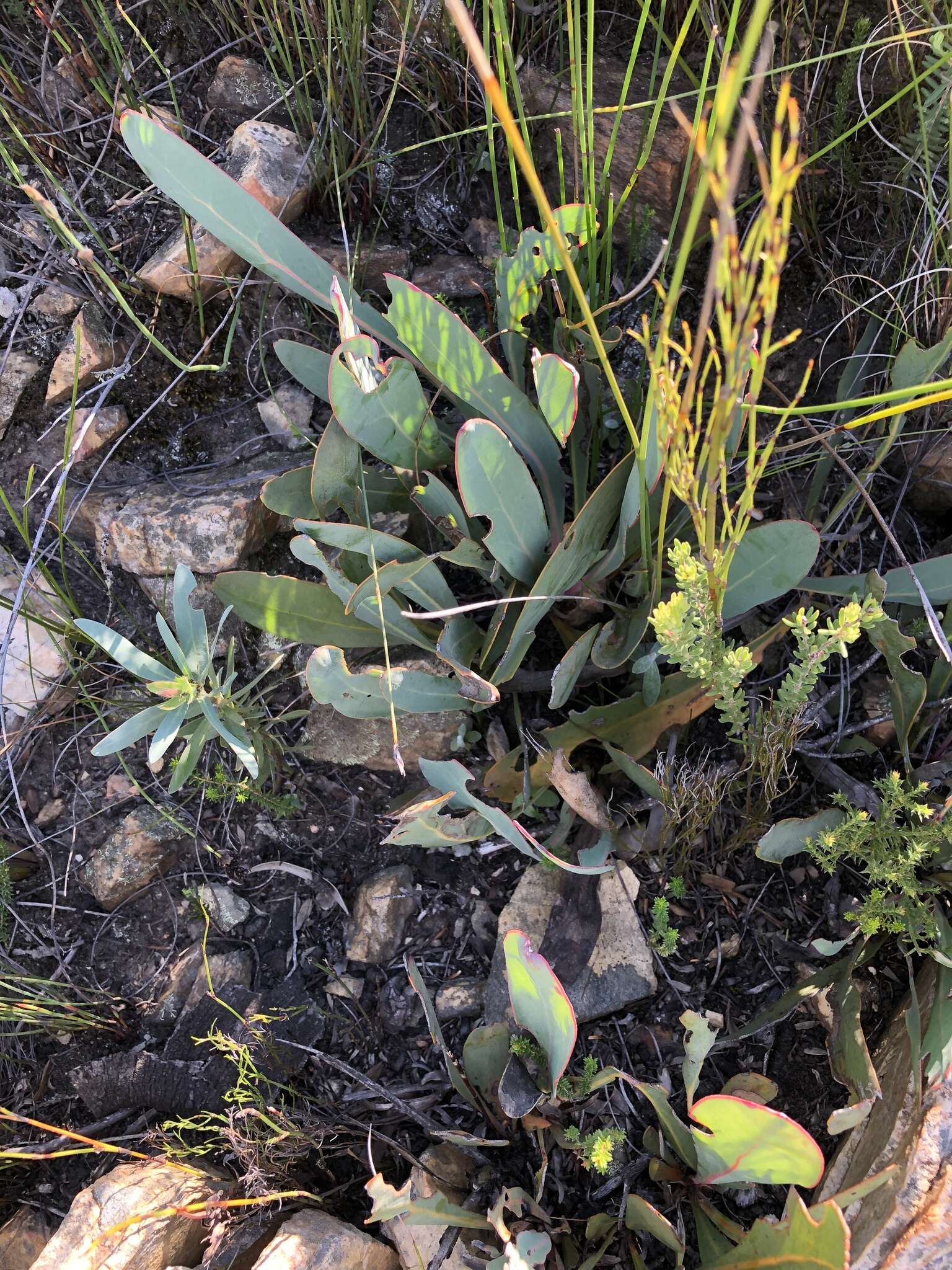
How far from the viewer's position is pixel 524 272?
1.33m

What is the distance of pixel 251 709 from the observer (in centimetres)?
144

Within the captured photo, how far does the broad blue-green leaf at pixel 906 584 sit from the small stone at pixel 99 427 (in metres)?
1.32

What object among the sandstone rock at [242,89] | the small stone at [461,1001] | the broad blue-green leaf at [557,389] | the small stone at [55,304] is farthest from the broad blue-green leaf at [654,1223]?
the sandstone rock at [242,89]

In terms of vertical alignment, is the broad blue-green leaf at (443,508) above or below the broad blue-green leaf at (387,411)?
below

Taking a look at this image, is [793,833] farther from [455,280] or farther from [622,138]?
[622,138]

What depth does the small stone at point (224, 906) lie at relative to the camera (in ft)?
5.19

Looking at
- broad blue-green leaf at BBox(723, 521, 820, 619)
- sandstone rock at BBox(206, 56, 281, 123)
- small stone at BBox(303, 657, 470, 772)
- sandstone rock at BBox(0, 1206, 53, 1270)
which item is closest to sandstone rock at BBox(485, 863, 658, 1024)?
small stone at BBox(303, 657, 470, 772)

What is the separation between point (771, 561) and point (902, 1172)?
0.81m

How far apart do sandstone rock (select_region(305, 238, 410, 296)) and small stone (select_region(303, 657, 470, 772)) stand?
76 cm

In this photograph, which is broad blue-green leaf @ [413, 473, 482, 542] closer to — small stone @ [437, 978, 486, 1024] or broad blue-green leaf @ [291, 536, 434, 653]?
broad blue-green leaf @ [291, 536, 434, 653]

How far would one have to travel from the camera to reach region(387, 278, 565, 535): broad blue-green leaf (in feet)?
4.08

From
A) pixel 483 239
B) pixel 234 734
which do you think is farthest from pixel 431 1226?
pixel 483 239

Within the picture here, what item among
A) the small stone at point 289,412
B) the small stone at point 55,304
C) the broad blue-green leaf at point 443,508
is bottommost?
the broad blue-green leaf at point 443,508

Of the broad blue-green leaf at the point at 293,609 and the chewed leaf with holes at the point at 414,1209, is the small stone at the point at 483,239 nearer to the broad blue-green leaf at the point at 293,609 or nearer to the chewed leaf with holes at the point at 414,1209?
the broad blue-green leaf at the point at 293,609
